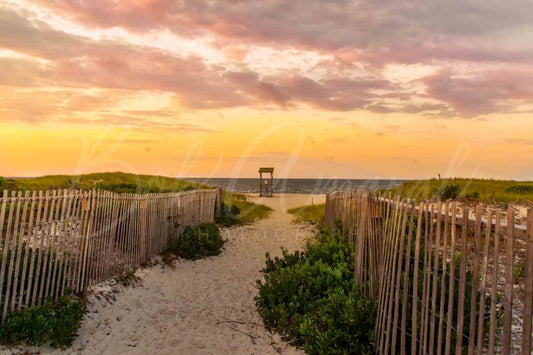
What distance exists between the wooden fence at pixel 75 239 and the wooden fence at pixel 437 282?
5.76m

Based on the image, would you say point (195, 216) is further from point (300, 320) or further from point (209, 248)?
point (300, 320)

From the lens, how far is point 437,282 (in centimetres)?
527

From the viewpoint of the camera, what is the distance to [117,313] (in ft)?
27.2

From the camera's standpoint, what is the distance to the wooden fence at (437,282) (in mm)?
3170

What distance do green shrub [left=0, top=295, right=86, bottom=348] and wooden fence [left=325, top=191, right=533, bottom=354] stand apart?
16.9 feet

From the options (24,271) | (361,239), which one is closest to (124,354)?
(24,271)

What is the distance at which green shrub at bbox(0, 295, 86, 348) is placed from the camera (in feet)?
20.8

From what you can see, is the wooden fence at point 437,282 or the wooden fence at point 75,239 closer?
the wooden fence at point 437,282

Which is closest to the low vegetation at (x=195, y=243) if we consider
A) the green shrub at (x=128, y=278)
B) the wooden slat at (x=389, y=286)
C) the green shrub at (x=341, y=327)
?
the green shrub at (x=128, y=278)

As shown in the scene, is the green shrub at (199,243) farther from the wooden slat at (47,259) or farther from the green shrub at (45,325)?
the green shrub at (45,325)

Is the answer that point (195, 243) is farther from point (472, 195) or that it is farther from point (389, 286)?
point (472, 195)

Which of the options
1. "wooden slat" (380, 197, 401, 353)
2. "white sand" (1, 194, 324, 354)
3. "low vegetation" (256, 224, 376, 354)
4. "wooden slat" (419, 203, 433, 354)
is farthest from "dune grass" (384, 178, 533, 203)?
"wooden slat" (419, 203, 433, 354)

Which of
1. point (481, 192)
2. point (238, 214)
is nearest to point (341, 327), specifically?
point (481, 192)

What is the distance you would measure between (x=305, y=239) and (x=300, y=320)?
388 inches
